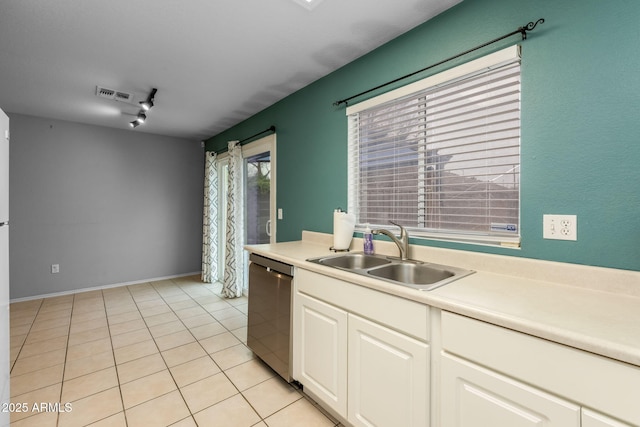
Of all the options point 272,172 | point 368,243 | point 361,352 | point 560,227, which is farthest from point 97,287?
point 560,227

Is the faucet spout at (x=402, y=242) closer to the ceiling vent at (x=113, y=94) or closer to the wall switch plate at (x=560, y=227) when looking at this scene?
the wall switch plate at (x=560, y=227)

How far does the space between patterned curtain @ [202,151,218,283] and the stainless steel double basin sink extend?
10.4ft

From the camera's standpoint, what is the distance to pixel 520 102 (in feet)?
4.74

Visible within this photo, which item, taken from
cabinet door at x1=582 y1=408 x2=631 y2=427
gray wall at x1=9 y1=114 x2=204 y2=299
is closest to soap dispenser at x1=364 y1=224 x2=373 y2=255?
cabinet door at x1=582 y1=408 x2=631 y2=427

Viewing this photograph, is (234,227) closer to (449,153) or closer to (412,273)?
(412,273)

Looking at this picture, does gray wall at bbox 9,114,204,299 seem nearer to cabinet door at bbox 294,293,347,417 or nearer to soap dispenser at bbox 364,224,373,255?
cabinet door at bbox 294,293,347,417

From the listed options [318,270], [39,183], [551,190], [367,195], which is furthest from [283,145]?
[39,183]

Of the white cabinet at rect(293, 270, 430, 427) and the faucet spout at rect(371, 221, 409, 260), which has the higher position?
the faucet spout at rect(371, 221, 409, 260)

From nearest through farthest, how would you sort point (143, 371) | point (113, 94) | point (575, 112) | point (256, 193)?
point (575, 112), point (143, 371), point (113, 94), point (256, 193)

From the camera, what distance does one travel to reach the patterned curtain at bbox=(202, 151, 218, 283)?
4.54 meters

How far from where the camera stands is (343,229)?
2195 millimetres

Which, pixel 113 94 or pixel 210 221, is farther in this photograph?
pixel 210 221

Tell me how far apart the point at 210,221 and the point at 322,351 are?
3428 mm

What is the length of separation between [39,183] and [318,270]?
172 inches
